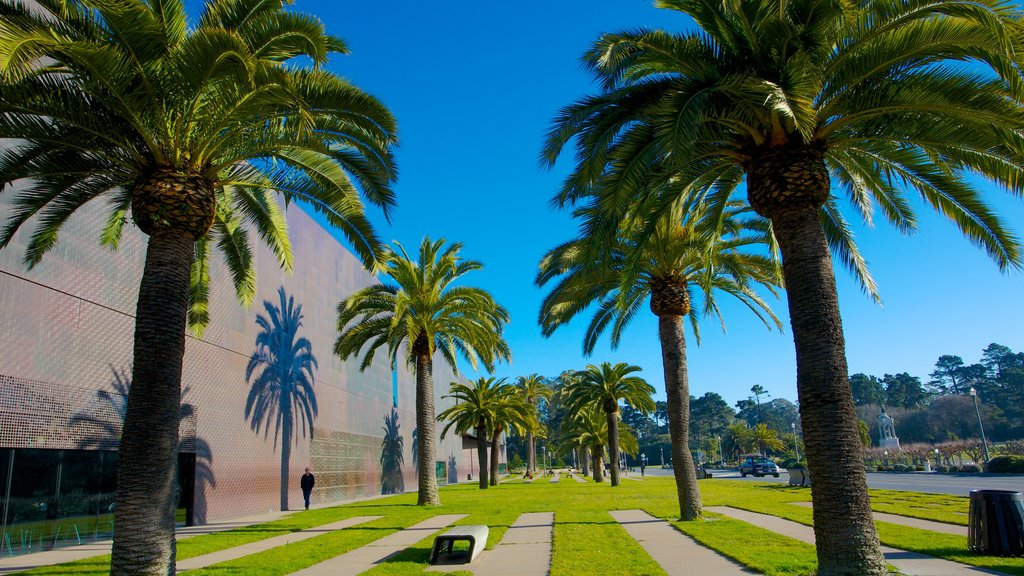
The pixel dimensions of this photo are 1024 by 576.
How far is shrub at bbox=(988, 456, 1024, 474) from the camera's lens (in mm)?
36688

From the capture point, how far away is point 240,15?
948cm

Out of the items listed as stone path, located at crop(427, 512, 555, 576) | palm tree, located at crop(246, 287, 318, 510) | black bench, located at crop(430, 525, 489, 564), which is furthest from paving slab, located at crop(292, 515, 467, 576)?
palm tree, located at crop(246, 287, 318, 510)

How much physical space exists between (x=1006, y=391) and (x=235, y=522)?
134 m

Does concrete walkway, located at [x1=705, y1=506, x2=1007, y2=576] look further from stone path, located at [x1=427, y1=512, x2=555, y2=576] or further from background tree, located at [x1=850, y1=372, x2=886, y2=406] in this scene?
background tree, located at [x1=850, y1=372, x2=886, y2=406]

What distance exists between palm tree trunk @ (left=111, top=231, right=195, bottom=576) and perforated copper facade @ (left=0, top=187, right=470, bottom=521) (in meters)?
6.95

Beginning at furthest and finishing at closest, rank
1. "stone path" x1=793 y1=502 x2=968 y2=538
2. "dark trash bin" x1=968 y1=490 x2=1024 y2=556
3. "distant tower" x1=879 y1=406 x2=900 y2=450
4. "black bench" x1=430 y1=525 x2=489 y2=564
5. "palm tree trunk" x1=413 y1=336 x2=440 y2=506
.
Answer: "distant tower" x1=879 y1=406 x2=900 y2=450 → "palm tree trunk" x1=413 y1=336 x2=440 y2=506 → "stone path" x1=793 y1=502 x2=968 y2=538 → "black bench" x1=430 y1=525 x2=489 y2=564 → "dark trash bin" x1=968 y1=490 x2=1024 y2=556

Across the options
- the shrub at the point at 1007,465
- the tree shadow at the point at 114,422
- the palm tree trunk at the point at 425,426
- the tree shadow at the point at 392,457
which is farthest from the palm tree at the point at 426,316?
the shrub at the point at 1007,465

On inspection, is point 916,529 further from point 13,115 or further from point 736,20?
point 13,115

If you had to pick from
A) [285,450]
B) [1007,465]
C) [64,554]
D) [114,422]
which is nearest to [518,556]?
[64,554]

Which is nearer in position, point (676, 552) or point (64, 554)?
point (676, 552)

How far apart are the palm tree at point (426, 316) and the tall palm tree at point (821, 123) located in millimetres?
15357

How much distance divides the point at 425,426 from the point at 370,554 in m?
12.9

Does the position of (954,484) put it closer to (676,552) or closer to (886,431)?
(676,552)

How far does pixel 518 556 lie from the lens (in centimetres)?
1109
